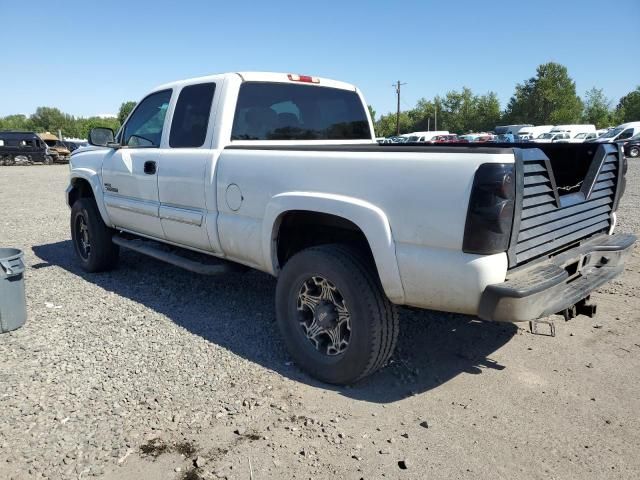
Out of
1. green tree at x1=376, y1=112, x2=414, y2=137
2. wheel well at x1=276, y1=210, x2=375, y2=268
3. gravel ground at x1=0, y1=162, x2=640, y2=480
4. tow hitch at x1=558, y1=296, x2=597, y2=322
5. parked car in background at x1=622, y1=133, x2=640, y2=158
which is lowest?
gravel ground at x1=0, y1=162, x2=640, y2=480

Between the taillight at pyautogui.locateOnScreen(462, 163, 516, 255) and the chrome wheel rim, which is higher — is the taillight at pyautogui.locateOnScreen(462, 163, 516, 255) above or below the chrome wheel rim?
above

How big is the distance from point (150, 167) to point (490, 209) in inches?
127

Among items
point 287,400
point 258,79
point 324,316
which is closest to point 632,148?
point 258,79

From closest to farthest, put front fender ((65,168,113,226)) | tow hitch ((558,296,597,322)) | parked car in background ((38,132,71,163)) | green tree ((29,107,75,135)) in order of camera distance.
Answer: tow hitch ((558,296,597,322)) → front fender ((65,168,113,226)) → parked car in background ((38,132,71,163)) → green tree ((29,107,75,135))

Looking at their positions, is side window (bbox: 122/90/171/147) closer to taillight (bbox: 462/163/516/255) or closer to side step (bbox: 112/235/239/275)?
side step (bbox: 112/235/239/275)

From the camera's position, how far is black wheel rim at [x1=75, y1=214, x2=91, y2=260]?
19.2ft

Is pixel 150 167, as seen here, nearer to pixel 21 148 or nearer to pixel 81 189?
pixel 81 189

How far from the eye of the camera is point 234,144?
3.95 meters

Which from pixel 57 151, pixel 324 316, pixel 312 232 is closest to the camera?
pixel 324 316

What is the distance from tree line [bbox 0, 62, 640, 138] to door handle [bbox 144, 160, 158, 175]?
7054 cm

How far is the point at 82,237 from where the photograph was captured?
593 centimetres

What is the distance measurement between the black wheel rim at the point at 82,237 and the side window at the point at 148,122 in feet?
4.20

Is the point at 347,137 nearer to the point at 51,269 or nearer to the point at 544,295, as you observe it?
the point at 544,295

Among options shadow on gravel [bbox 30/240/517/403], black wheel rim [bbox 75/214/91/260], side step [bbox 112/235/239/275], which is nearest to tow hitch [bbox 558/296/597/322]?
shadow on gravel [bbox 30/240/517/403]
